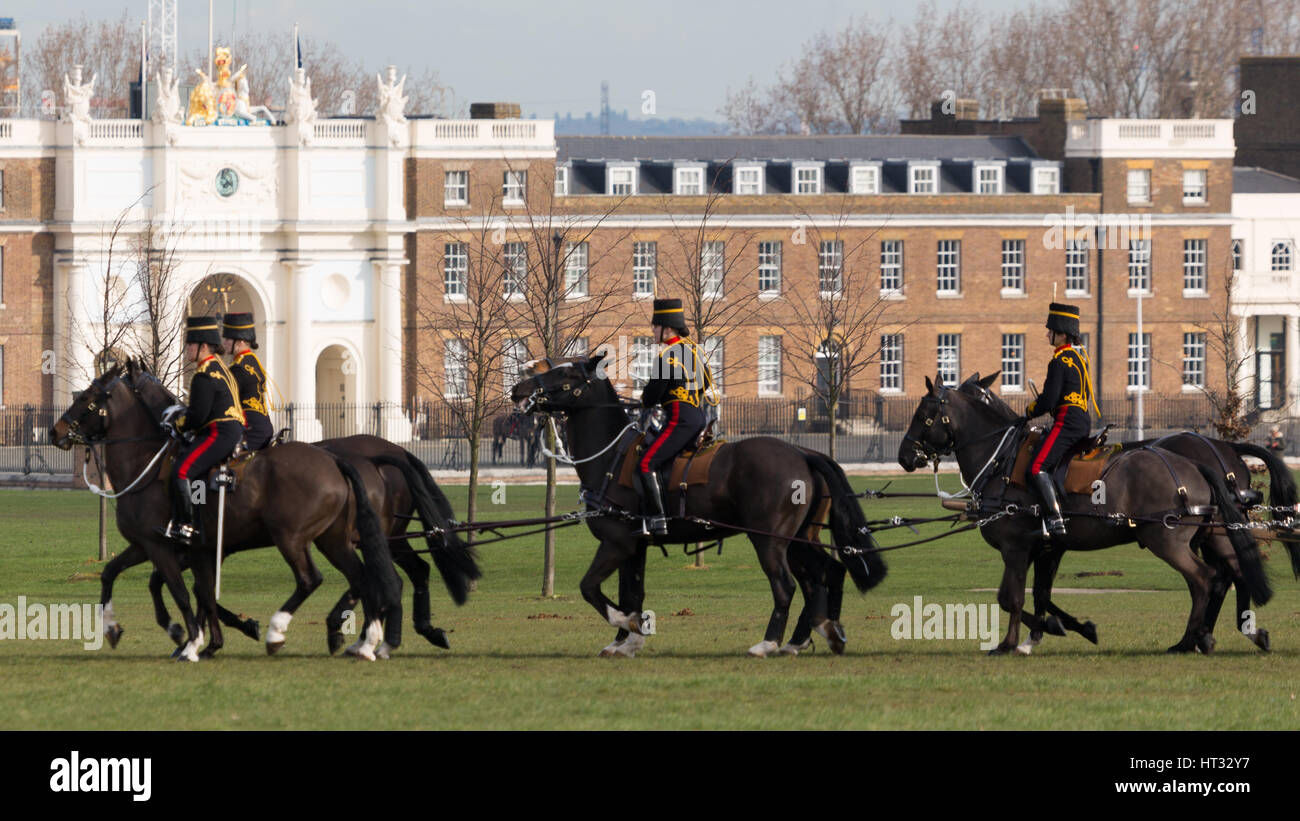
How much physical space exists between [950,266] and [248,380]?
55.1 meters

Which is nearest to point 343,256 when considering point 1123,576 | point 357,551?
point 1123,576

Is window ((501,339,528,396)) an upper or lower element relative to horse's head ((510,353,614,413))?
upper

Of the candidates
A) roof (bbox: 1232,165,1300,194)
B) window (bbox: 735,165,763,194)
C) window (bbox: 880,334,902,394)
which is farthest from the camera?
roof (bbox: 1232,165,1300,194)

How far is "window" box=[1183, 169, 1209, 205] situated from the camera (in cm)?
7169

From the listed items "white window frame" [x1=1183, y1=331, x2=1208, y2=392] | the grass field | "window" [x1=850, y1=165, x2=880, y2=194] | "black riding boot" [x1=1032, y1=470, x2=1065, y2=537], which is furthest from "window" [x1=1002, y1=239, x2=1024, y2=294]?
"black riding boot" [x1=1032, y1=470, x2=1065, y2=537]

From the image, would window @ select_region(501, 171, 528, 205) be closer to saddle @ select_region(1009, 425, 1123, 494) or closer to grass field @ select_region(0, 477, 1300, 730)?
grass field @ select_region(0, 477, 1300, 730)

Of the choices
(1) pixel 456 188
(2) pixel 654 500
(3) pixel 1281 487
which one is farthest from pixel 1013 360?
(2) pixel 654 500

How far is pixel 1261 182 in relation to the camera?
3054 inches

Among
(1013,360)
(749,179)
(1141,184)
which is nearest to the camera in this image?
(749,179)

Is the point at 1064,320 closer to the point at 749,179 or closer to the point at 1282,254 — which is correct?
the point at 749,179

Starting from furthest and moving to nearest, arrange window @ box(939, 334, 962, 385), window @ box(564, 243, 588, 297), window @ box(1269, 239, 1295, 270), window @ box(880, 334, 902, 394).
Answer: window @ box(1269, 239, 1295, 270), window @ box(939, 334, 962, 385), window @ box(880, 334, 902, 394), window @ box(564, 243, 588, 297)

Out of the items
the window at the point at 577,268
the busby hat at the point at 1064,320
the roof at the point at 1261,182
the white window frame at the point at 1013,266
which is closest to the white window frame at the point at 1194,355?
the white window frame at the point at 1013,266

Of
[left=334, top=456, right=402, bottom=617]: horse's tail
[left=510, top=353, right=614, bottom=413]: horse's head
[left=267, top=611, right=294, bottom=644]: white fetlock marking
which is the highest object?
[left=510, top=353, right=614, bottom=413]: horse's head

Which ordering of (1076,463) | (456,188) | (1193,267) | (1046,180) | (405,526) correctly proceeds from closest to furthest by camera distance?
(1076,463)
(405,526)
(456,188)
(1193,267)
(1046,180)
